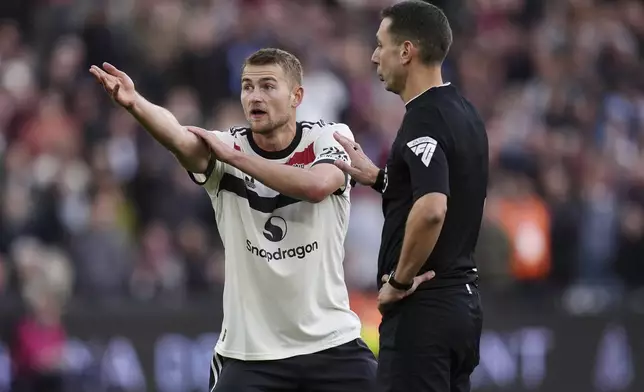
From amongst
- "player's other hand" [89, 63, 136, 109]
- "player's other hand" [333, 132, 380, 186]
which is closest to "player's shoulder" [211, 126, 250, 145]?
"player's other hand" [333, 132, 380, 186]

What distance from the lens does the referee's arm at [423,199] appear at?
6281 millimetres

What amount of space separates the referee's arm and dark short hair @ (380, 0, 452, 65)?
38cm

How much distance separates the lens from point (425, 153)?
6.38m

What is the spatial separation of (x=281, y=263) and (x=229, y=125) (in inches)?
307

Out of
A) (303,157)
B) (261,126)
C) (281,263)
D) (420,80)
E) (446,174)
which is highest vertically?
(420,80)

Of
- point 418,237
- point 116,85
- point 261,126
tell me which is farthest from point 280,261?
point 116,85

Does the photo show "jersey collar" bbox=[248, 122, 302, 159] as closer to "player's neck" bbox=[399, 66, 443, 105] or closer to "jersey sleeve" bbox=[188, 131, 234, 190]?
"jersey sleeve" bbox=[188, 131, 234, 190]

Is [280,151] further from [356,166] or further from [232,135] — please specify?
[356,166]

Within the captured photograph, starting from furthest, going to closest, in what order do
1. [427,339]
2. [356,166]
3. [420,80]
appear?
1. [356,166]
2. [420,80]
3. [427,339]

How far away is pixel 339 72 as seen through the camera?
1602 cm

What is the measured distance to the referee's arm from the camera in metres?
6.28

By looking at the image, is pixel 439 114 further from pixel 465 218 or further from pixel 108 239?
pixel 108 239

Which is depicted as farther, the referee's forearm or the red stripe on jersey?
the red stripe on jersey

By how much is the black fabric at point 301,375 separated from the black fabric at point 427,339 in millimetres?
448
